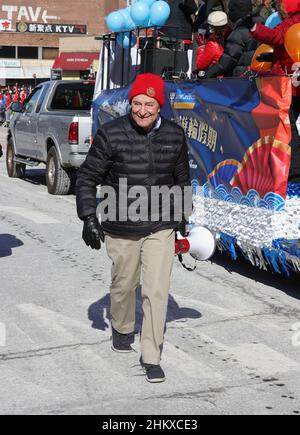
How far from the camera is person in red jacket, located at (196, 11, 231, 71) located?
9.48m

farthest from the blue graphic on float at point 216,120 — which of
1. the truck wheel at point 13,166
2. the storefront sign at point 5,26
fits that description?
the storefront sign at point 5,26

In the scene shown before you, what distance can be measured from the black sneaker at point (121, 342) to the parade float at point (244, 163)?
1.98 metres

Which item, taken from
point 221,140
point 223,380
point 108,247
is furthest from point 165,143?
point 221,140

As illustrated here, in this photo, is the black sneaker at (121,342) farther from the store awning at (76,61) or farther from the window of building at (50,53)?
the window of building at (50,53)

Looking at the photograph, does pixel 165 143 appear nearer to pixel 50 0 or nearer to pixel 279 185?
pixel 279 185

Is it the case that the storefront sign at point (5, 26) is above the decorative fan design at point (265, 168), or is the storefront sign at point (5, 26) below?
above

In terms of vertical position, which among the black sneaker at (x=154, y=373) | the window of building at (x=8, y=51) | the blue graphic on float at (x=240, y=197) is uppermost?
the window of building at (x=8, y=51)

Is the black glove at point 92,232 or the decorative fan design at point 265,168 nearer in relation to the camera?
the black glove at point 92,232

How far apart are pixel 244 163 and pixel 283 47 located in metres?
1.14

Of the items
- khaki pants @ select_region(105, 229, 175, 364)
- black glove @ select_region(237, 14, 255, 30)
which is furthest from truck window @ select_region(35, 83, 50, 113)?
khaki pants @ select_region(105, 229, 175, 364)

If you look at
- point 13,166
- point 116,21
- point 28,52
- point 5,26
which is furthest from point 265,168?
point 5,26

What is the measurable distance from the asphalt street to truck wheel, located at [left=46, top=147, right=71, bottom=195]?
4.21 metres

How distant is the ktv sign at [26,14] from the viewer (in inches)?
3216

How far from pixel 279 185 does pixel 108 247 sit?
2.22 meters
